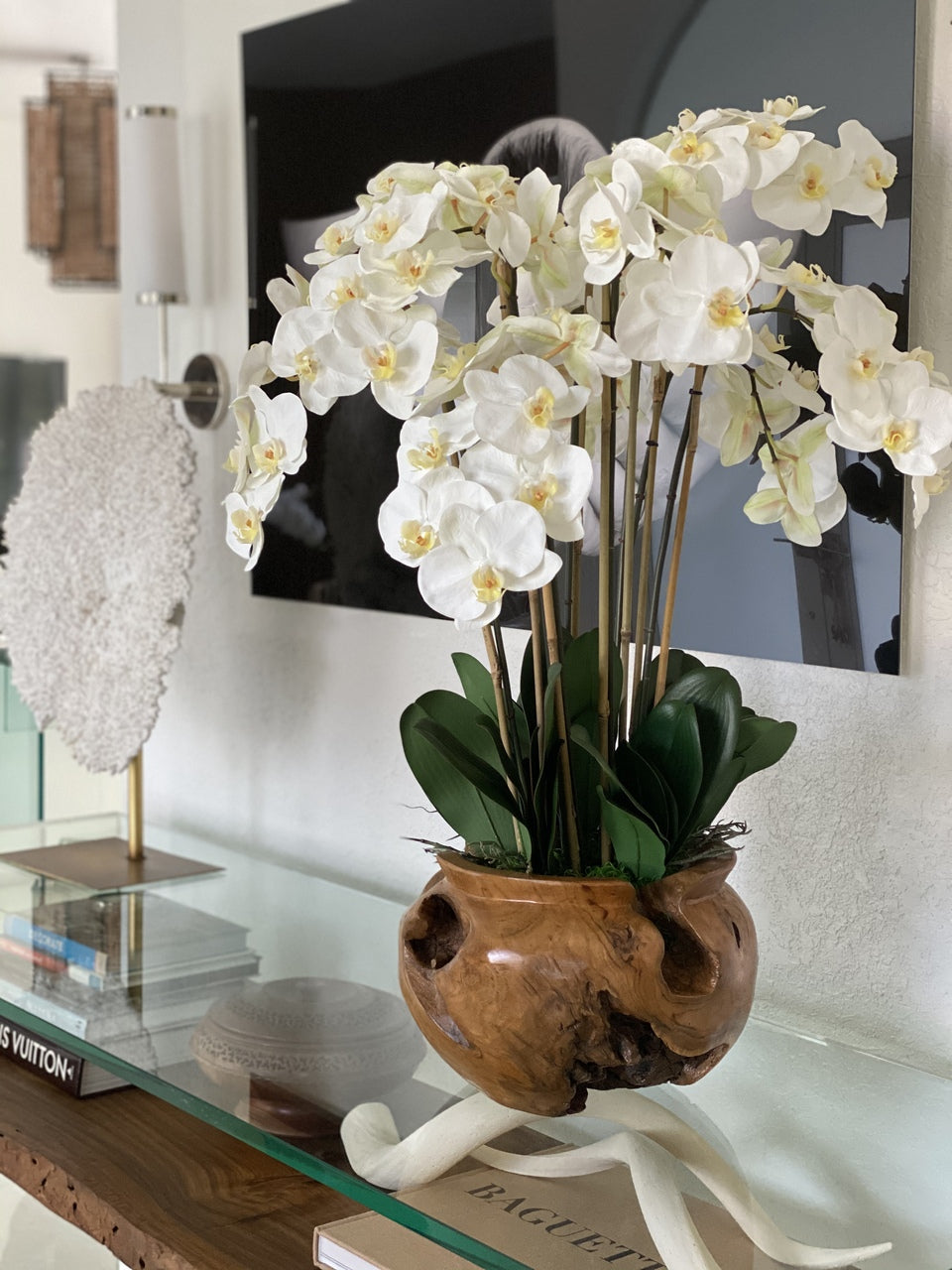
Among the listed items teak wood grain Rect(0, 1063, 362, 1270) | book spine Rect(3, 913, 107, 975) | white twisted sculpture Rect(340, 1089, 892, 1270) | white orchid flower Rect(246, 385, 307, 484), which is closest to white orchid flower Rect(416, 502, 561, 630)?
white orchid flower Rect(246, 385, 307, 484)

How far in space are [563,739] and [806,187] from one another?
338 mm

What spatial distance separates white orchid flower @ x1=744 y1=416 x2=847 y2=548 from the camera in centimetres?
88

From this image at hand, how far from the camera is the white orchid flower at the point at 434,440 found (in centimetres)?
78

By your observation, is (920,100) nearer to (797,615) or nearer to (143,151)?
(797,615)

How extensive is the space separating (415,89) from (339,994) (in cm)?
85

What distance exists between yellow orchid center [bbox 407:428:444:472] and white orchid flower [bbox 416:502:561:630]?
36 millimetres

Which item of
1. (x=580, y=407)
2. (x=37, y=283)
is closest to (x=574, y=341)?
(x=580, y=407)

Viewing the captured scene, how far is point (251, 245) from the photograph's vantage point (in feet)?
5.33

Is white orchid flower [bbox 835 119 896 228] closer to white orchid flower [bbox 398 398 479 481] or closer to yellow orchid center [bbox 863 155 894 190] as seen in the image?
yellow orchid center [bbox 863 155 894 190]

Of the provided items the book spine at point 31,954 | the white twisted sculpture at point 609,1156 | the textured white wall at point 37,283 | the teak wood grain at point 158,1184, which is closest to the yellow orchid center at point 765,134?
the white twisted sculpture at point 609,1156

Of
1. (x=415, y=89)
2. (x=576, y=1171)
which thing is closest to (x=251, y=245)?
(x=415, y=89)

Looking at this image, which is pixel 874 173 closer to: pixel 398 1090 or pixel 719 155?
pixel 719 155

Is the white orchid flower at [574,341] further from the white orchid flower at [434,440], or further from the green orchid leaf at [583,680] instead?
the green orchid leaf at [583,680]

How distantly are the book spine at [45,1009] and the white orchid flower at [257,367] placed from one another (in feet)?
2.06
